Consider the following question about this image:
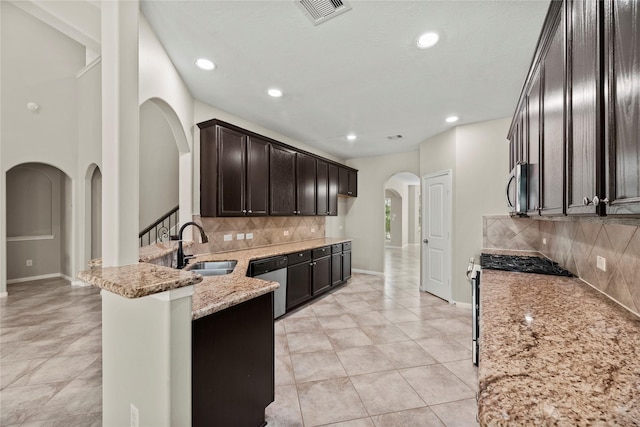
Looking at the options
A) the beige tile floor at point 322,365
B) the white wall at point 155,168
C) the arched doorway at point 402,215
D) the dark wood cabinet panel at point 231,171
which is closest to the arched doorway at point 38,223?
the white wall at point 155,168

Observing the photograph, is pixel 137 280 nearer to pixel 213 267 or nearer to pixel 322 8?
pixel 213 267

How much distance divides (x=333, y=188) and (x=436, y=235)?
2.11 m

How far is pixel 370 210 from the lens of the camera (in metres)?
6.14

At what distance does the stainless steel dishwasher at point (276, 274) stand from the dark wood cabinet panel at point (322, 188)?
5.37ft

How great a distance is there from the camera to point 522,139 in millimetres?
2174

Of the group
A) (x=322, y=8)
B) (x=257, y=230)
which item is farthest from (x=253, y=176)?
(x=322, y=8)

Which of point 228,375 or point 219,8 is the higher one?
point 219,8

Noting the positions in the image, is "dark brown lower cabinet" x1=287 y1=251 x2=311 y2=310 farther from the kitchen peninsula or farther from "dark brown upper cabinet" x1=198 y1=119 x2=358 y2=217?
the kitchen peninsula

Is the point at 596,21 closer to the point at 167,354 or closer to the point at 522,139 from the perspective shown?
the point at 522,139

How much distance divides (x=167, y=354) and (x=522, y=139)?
2.81m

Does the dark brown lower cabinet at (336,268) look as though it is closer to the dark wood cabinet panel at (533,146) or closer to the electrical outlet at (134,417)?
the dark wood cabinet panel at (533,146)

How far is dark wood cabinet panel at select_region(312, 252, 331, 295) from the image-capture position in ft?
14.0

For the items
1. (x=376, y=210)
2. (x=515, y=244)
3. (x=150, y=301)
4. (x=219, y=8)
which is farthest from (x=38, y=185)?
(x=515, y=244)

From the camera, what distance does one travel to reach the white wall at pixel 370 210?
597 centimetres
